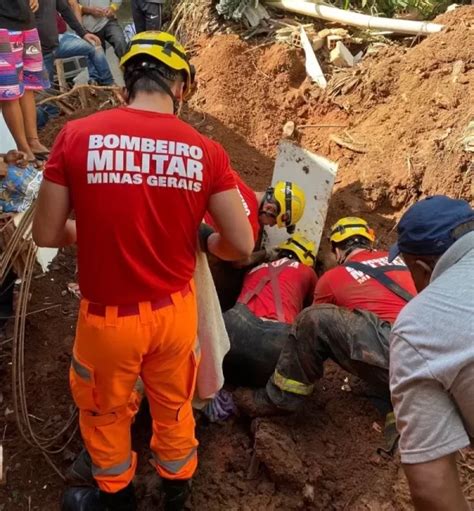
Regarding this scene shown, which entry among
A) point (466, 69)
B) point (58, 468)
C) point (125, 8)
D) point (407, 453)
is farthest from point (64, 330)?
point (125, 8)

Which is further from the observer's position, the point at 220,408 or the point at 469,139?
the point at 469,139

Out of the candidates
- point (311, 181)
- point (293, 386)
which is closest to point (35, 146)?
point (311, 181)

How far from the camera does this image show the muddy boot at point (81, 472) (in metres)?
3.18

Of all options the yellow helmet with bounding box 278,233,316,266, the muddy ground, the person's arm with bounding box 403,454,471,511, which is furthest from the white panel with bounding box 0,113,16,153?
the person's arm with bounding box 403,454,471,511

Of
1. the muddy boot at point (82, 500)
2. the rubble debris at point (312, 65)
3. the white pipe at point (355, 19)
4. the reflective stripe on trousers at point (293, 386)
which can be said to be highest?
the white pipe at point (355, 19)

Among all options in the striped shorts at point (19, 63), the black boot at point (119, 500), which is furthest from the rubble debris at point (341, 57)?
the black boot at point (119, 500)

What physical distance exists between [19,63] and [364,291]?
9.69 ft

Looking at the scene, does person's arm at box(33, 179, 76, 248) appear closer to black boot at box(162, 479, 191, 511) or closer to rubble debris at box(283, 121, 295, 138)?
black boot at box(162, 479, 191, 511)

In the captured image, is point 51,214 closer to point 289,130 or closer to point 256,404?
point 256,404

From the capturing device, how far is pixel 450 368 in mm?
1675

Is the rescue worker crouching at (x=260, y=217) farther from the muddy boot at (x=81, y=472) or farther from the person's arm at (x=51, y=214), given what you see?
the person's arm at (x=51, y=214)

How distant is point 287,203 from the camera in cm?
475

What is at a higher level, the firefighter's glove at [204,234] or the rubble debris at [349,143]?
the firefighter's glove at [204,234]

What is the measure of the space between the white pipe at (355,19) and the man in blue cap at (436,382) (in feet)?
18.9
